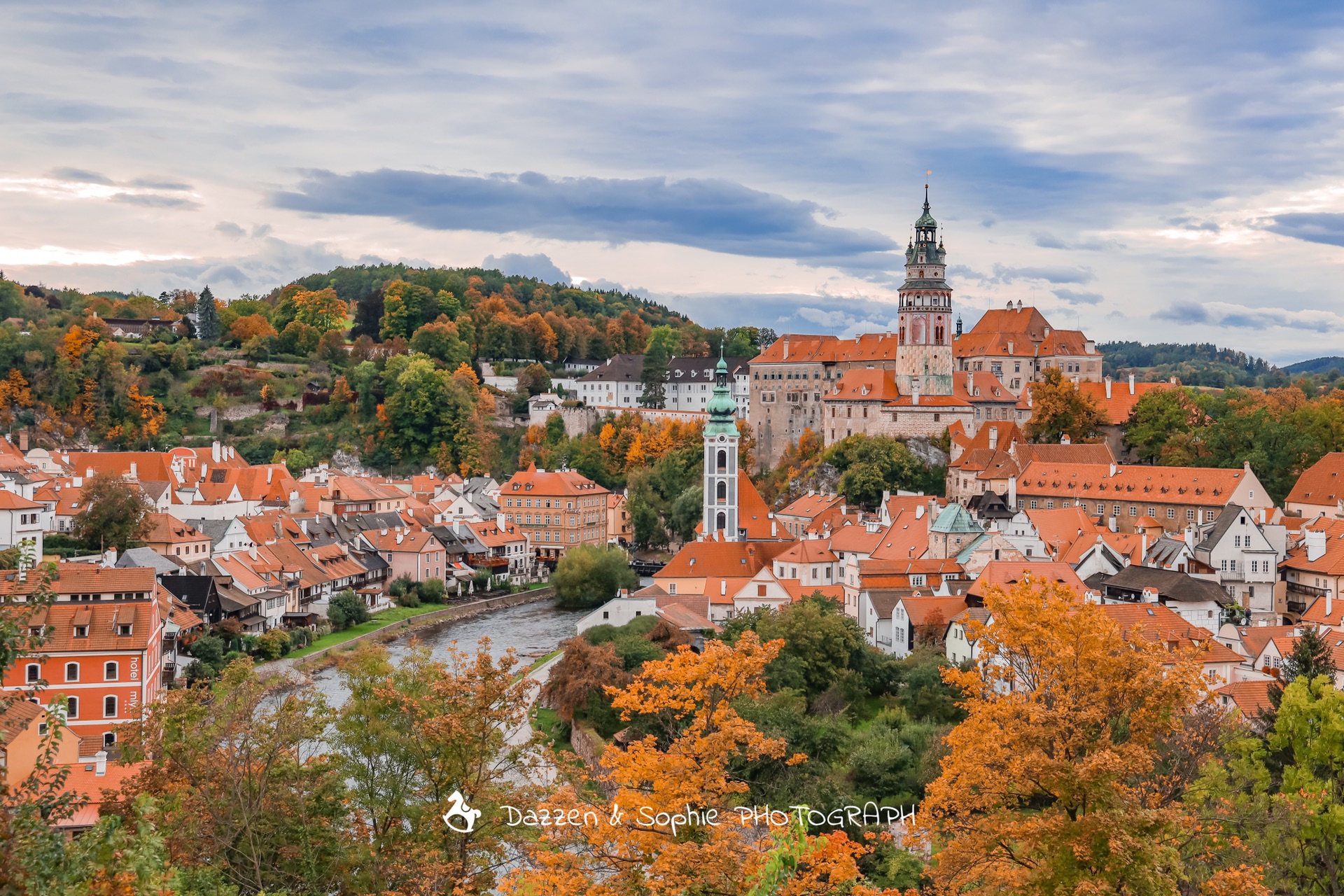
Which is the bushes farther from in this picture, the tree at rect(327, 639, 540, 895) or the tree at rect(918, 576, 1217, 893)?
the tree at rect(918, 576, 1217, 893)

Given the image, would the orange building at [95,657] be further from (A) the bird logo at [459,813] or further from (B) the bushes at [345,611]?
(A) the bird logo at [459,813]

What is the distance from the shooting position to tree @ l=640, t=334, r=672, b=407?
3221 inches

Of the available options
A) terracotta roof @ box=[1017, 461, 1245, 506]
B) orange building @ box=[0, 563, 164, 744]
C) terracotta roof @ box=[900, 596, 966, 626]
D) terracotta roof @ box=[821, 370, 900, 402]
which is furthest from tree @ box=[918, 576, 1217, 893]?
terracotta roof @ box=[821, 370, 900, 402]

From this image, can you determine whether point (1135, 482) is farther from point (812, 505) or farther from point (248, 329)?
point (248, 329)

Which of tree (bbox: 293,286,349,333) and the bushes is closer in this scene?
the bushes

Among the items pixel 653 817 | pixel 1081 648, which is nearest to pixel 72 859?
pixel 653 817

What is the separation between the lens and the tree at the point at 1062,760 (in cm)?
947

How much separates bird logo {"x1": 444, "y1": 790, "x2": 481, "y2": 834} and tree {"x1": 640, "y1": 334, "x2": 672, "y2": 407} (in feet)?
229

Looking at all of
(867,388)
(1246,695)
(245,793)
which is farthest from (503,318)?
(245,793)

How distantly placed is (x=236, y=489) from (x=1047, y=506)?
112 feet

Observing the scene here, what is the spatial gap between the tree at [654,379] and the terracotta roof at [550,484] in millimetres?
16172

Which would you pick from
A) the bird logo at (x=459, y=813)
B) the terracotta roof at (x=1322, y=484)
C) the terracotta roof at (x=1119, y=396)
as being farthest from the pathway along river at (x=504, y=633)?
the terracotta roof at (x=1322, y=484)

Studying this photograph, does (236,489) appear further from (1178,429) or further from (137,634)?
(1178,429)

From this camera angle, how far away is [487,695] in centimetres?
1190
